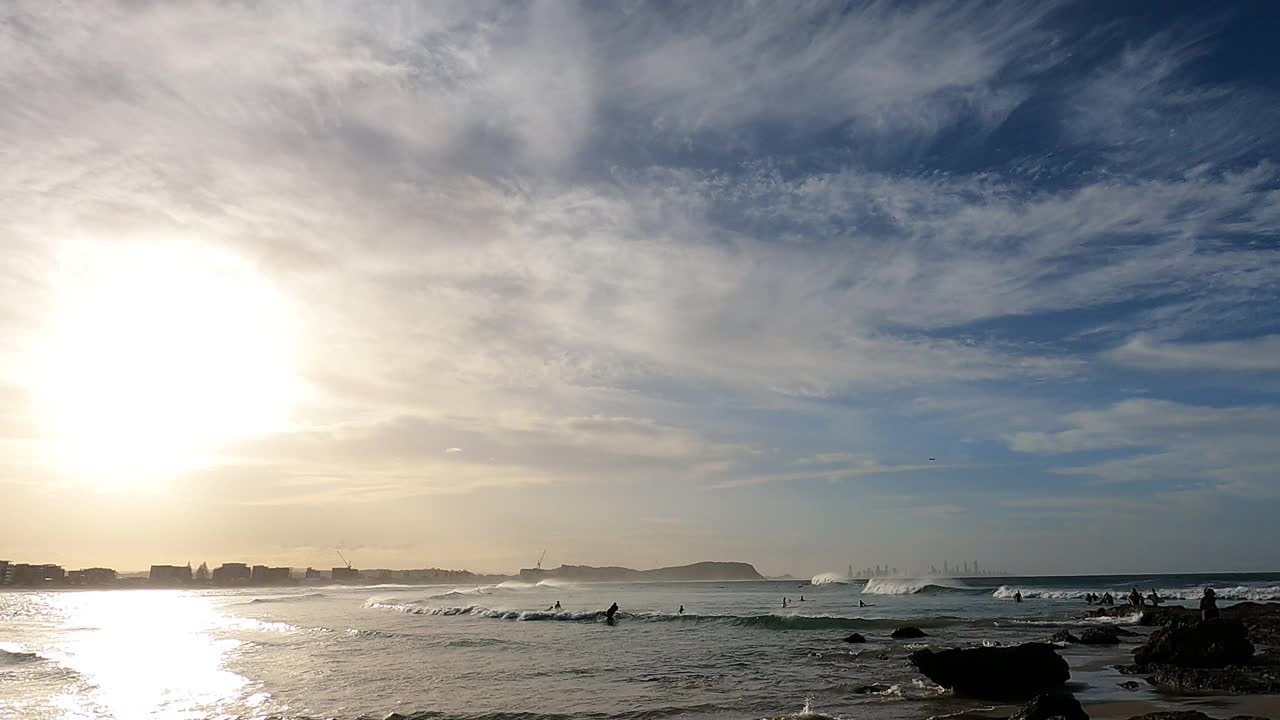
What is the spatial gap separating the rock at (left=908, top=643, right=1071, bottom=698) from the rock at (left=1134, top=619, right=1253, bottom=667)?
4785 mm

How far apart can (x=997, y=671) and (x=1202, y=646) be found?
8.10 meters

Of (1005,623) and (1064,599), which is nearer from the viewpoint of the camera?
(1005,623)

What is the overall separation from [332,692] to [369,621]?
45295 mm

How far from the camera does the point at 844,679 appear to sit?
90.5ft

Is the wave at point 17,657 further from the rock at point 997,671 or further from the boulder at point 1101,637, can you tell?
the boulder at point 1101,637

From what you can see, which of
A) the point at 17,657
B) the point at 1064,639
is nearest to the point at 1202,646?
the point at 1064,639

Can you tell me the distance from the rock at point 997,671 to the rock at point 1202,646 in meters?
4.78

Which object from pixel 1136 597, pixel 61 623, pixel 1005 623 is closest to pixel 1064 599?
pixel 1136 597

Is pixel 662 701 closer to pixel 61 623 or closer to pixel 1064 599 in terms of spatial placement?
pixel 61 623

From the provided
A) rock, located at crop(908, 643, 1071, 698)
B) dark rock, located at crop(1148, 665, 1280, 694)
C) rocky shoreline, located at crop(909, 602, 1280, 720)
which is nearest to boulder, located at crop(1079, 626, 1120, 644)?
rocky shoreline, located at crop(909, 602, 1280, 720)

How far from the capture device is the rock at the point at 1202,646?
81.5 ft

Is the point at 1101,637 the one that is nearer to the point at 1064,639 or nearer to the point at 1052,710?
the point at 1064,639

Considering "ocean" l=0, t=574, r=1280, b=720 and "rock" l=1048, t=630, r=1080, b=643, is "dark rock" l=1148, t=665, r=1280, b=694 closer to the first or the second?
"ocean" l=0, t=574, r=1280, b=720

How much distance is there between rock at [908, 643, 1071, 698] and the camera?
74.4ft
